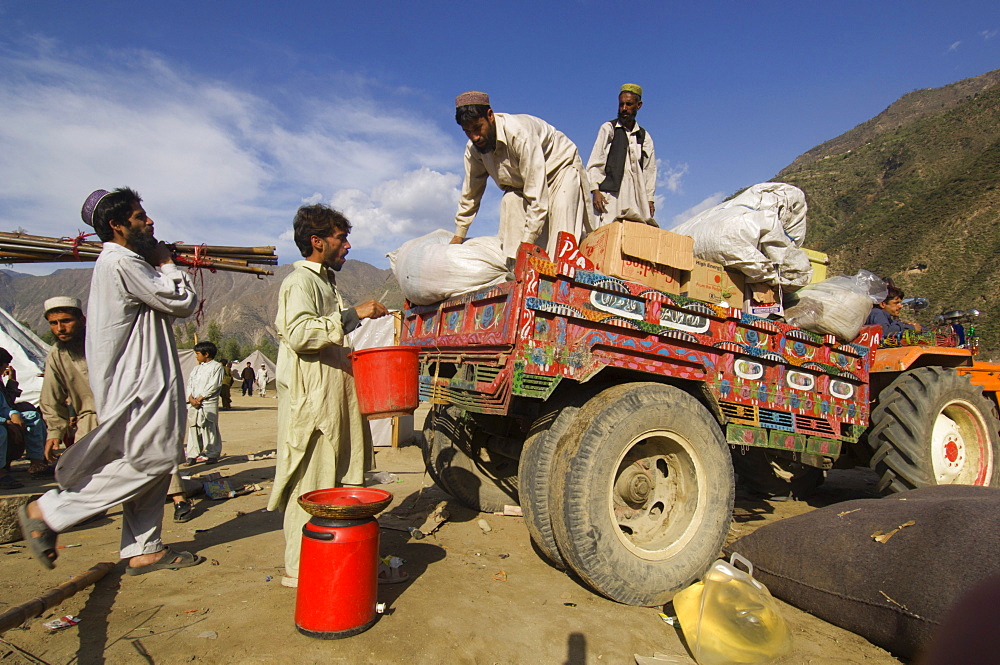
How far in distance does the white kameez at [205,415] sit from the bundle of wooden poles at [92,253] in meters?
1.70

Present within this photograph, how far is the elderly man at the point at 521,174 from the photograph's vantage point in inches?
143

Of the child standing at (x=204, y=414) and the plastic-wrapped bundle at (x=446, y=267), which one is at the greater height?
the plastic-wrapped bundle at (x=446, y=267)

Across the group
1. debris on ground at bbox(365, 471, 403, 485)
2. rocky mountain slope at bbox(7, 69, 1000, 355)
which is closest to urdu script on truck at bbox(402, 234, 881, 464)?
debris on ground at bbox(365, 471, 403, 485)

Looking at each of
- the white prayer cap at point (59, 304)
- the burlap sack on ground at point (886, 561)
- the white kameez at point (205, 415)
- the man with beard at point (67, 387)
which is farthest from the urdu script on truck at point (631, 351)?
the white kameez at point (205, 415)

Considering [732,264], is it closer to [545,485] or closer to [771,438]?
[771,438]

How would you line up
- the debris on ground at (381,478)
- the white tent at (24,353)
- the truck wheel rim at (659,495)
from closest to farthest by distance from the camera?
the truck wheel rim at (659,495)
the debris on ground at (381,478)
the white tent at (24,353)

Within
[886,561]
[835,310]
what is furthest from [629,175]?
[886,561]

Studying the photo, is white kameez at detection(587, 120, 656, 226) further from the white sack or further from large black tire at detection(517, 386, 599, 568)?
large black tire at detection(517, 386, 599, 568)

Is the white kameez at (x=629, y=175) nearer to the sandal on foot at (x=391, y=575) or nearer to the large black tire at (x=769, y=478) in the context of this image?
the large black tire at (x=769, y=478)

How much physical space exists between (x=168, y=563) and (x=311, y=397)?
53.5 inches

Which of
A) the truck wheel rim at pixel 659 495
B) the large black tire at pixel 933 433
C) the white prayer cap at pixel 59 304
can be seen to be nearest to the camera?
the truck wheel rim at pixel 659 495

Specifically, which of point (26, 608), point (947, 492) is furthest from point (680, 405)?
point (26, 608)

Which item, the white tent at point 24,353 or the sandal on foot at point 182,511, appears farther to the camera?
the white tent at point 24,353

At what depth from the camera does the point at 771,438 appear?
3.58 m
